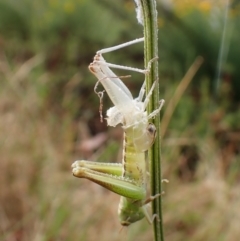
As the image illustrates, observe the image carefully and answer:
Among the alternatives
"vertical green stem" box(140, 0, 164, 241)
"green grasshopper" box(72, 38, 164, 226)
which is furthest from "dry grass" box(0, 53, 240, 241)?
"vertical green stem" box(140, 0, 164, 241)

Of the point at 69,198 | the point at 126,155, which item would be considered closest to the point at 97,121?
the point at 69,198

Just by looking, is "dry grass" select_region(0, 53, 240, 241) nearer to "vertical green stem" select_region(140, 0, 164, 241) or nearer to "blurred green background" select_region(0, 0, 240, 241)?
"blurred green background" select_region(0, 0, 240, 241)

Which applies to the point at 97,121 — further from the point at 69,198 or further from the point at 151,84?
the point at 151,84

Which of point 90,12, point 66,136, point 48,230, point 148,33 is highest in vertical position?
point 90,12

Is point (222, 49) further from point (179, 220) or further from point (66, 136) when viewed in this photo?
point (179, 220)

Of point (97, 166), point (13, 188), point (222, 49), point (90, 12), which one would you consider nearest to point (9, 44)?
point (90, 12)
